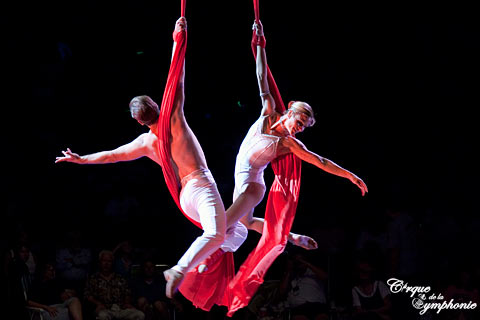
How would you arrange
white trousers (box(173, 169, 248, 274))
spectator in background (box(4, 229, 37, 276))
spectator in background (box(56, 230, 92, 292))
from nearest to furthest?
white trousers (box(173, 169, 248, 274))
spectator in background (box(4, 229, 37, 276))
spectator in background (box(56, 230, 92, 292))

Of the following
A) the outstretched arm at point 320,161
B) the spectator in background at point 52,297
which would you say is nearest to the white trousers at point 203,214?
the outstretched arm at point 320,161

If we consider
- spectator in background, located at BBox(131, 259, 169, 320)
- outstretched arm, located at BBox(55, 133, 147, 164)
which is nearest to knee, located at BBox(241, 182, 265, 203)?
outstretched arm, located at BBox(55, 133, 147, 164)

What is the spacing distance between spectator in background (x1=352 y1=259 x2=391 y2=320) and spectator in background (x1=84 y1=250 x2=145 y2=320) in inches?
80.9

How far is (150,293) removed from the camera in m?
6.48

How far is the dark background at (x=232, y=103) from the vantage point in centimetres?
682

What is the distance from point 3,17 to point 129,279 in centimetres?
288

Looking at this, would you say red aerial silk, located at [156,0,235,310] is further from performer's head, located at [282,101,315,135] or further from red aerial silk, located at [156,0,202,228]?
performer's head, located at [282,101,315,135]

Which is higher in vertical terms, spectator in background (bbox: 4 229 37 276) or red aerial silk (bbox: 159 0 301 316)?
red aerial silk (bbox: 159 0 301 316)

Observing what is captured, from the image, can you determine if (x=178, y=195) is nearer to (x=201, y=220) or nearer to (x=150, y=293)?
(x=201, y=220)

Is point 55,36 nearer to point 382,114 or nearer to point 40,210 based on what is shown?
point 40,210

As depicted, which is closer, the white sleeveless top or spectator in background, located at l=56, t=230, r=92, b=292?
the white sleeveless top

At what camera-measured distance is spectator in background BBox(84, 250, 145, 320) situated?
627cm

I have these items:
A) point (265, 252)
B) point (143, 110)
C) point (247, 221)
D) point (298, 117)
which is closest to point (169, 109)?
point (143, 110)

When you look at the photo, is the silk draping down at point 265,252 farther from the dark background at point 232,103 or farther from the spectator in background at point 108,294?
the dark background at point 232,103
